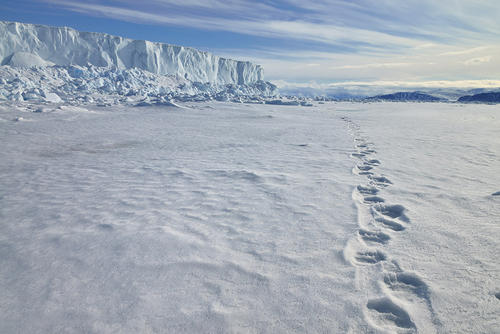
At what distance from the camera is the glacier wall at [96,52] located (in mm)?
46656

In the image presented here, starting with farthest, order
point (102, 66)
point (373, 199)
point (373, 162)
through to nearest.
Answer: point (102, 66), point (373, 162), point (373, 199)

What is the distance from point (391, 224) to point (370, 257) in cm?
74

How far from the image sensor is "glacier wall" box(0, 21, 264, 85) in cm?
4666

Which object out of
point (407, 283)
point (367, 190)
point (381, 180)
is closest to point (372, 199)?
point (367, 190)

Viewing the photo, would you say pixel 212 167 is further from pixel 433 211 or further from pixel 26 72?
pixel 26 72

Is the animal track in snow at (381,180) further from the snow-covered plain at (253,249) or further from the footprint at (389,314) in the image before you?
the footprint at (389,314)

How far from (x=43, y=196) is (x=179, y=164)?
92.6 inches

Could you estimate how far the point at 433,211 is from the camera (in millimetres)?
3002

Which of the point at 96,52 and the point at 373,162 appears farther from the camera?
the point at 96,52

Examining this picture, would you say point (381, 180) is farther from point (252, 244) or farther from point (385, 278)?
point (252, 244)

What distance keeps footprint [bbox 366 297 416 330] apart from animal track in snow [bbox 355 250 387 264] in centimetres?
46

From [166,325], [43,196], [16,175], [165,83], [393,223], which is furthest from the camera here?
[165,83]

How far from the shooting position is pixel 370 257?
218 cm

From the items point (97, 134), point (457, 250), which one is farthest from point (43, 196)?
point (97, 134)
